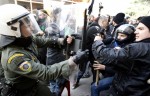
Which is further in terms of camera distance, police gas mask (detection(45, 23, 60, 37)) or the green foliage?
the green foliage

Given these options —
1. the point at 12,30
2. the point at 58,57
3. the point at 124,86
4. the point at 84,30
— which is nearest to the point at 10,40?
the point at 12,30

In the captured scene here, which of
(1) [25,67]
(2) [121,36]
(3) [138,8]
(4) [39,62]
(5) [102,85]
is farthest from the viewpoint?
(3) [138,8]

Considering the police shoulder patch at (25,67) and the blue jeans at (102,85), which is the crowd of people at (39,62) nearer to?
the police shoulder patch at (25,67)

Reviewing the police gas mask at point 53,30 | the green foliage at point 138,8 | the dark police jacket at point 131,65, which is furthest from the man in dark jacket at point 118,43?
the green foliage at point 138,8

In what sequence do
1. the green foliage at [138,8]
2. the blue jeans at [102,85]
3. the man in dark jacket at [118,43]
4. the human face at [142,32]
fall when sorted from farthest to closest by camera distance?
the green foliage at [138,8] → the blue jeans at [102,85] → the man in dark jacket at [118,43] → the human face at [142,32]

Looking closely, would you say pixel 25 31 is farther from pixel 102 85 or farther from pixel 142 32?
pixel 102 85

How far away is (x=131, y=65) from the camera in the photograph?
2.18m

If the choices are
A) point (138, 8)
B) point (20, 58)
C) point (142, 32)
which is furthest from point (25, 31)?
point (138, 8)

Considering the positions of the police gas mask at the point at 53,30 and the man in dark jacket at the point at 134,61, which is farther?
the police gas mask at the point at 53,30

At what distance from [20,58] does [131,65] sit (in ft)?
4.09

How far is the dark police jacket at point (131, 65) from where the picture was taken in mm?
2025

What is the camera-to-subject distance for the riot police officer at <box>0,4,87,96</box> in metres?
1.89

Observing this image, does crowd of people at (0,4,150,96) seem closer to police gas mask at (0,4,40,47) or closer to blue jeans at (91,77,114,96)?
police gas mask at (0,4,40,47)

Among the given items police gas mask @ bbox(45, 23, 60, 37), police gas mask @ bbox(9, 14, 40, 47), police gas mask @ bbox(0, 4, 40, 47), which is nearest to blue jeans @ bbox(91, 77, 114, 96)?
police gas mask @ bbox(45, 23, 60, 37)
